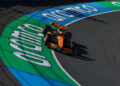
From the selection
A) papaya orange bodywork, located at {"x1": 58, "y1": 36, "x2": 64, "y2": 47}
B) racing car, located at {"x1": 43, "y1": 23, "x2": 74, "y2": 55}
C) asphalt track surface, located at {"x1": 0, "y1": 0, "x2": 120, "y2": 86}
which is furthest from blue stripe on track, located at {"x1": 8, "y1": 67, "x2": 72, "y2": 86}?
papaya orange bodywork, located at {"x1": 58, "y1": 36, "x2": 64, "y2": 47}

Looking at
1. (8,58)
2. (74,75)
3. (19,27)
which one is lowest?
(74,75)

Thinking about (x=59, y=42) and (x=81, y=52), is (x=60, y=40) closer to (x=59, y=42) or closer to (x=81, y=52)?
(x=59, y=42)

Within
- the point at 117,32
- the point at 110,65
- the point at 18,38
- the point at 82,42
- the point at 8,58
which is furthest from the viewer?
the point at 117,32

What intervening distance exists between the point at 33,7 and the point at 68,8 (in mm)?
5205

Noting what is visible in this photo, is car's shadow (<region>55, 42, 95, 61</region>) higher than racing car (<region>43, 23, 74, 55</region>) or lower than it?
lower

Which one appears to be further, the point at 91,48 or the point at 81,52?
the point at 91,48

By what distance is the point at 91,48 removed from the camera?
1705cm

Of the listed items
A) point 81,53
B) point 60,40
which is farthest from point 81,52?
point 60,40

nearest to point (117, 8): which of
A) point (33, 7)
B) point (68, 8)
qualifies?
point (68, 8)

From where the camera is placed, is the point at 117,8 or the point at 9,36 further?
the point at 117,8

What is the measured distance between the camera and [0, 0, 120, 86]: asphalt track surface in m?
13.1

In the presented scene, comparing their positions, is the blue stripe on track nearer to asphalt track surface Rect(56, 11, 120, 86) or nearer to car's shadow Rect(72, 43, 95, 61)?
asphalt track surface Rect(56, 11, 120, 86)

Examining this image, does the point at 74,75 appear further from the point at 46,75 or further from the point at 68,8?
the point at 68,8

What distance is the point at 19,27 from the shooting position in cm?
1880
